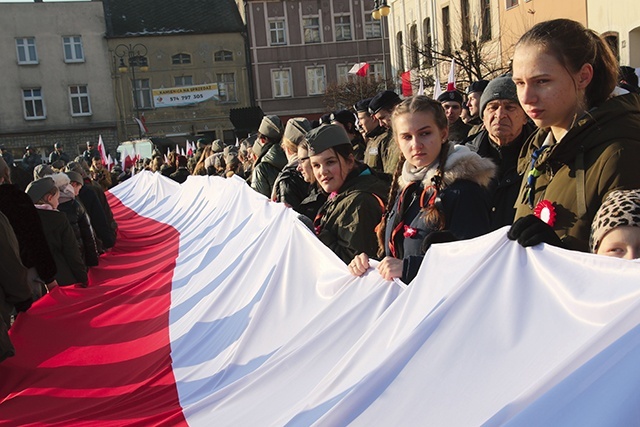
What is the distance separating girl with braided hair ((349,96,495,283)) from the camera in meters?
3.43

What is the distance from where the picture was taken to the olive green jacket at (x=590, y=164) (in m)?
2.59

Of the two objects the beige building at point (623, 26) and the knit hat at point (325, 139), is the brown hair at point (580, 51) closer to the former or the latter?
the knit hat at point (325, 139)

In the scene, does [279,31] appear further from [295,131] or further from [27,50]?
[295,131]

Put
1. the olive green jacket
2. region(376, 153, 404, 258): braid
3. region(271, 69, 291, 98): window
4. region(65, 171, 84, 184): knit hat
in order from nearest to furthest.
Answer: the olive green jacket → region(376, 153, 404, 258): braid → region(65, 171, 84, 184): knit hat → region(271, 69, 291, 98): window

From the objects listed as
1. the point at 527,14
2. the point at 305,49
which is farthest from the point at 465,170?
the point at 305,49

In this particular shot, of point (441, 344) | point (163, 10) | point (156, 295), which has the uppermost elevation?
point (163, 10)

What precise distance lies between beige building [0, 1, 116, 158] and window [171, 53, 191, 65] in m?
4.18

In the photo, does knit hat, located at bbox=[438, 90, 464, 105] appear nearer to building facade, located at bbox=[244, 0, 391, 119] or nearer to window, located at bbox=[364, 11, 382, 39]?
building facade, located at bbox=[244, 0, 391, 119]

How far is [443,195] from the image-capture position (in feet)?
11.4

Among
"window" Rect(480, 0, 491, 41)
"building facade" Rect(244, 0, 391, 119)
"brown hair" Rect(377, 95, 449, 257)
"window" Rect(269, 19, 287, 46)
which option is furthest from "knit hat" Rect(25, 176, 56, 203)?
"window" Rect(269, 19, 287, 46)

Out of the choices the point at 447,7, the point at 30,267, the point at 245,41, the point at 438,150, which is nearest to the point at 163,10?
the point at 245,41

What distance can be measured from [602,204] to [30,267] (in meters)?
5.93

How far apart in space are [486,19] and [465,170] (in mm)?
23648

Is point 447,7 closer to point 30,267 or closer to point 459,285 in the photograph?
point 30,267
